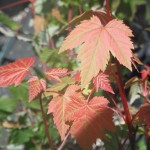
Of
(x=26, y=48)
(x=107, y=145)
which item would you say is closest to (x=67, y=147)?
(x=107, y=145)

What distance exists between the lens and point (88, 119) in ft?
2.40

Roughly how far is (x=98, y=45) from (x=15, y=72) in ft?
0.68

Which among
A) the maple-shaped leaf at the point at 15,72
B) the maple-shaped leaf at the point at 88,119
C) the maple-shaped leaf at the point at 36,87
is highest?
the maple-shaped leaf at the point at 15,72

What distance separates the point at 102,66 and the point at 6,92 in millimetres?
1368

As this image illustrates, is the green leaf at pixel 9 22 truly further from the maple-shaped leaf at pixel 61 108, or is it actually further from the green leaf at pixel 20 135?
the maple-shaped leaf at pixel 61 108

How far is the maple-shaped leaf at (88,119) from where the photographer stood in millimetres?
712

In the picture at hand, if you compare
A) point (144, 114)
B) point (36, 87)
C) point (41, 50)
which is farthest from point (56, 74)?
point (41, 50)

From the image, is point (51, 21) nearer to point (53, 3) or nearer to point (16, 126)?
point (53, 3)

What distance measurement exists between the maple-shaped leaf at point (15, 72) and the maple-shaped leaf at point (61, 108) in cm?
9

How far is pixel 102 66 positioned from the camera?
0.67m

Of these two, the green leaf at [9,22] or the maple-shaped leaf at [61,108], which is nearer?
the maple-shaped leaf at [61,108]

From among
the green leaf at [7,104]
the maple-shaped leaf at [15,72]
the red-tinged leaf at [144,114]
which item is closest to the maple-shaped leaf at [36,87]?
the maple-shaped leaf at [15,72]

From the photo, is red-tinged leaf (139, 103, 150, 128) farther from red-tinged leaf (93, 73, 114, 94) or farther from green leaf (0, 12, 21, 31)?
green leaf (0, 12, 21, 31)

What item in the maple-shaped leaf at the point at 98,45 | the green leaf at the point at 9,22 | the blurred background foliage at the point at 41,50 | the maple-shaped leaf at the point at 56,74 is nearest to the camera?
the maple-shaped leaf at the point at 98,45
